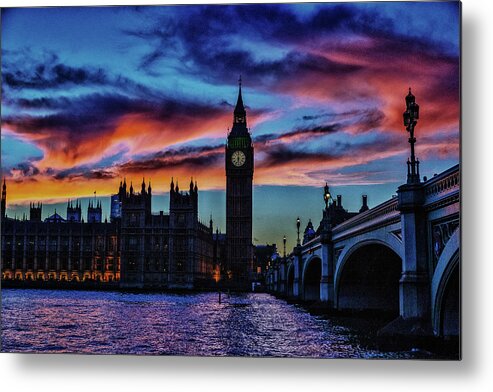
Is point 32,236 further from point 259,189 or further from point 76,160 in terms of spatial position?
point 259,189

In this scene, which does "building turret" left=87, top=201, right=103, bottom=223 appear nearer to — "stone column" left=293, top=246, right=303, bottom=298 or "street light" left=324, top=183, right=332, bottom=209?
"street light" left=324, top=183, right=332, bottom=209

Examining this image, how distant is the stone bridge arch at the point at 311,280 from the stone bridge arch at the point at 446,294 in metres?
7.86

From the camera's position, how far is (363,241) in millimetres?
11359

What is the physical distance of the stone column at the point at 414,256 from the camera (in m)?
8.74

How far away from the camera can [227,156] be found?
899 cm

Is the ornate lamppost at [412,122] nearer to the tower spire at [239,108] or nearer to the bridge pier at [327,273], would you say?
the tower spire at [239,108]

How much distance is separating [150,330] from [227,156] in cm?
249

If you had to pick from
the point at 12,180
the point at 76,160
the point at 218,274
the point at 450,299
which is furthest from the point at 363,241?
the point at 12,180

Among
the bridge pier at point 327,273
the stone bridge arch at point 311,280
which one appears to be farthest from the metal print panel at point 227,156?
the stone bridge arch at point 311,280

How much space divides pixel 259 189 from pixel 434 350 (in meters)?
2.84

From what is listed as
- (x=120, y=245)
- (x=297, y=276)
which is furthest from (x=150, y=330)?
(x=297, y=276)

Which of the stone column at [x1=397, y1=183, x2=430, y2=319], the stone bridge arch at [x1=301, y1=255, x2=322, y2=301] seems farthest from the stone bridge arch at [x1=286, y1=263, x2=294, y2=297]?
the stone column at [x1=397, y1=183, x2=430, y2=319]

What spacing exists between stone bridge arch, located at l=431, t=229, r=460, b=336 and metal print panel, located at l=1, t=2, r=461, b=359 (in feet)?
0.08

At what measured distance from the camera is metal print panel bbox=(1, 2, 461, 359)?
8578 mm
